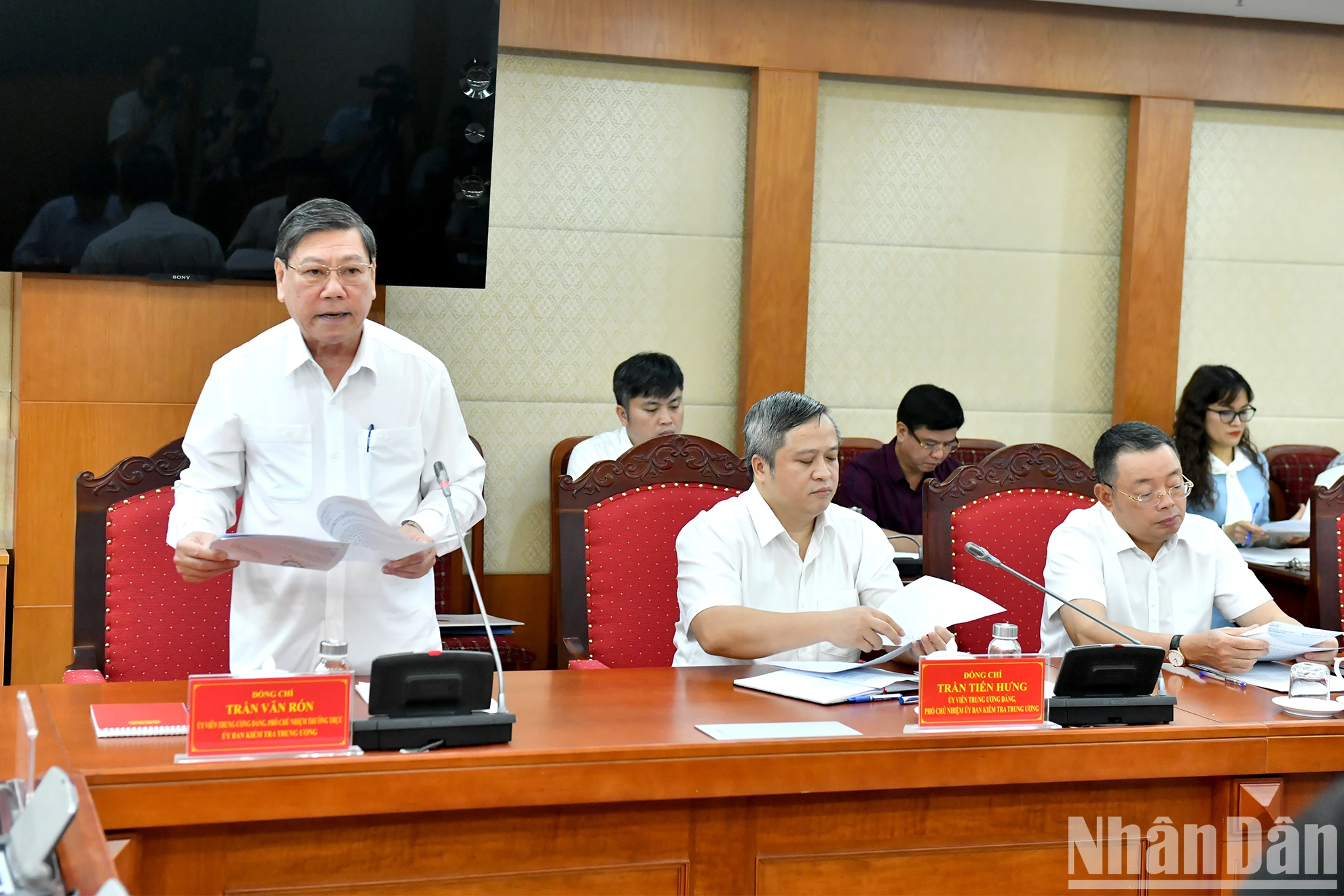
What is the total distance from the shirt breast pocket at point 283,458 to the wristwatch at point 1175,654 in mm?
1540

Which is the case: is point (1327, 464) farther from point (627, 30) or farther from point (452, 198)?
point (452, 198)

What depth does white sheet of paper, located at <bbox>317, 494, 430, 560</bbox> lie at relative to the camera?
1727mm

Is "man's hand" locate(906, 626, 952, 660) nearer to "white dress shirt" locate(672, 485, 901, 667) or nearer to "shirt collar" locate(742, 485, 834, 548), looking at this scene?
"white dress shirt" locate(672, 485, 901, 667)

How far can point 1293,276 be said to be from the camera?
4.84 metres

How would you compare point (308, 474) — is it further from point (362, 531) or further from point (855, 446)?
point (855, 446)

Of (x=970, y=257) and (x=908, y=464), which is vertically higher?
(x=970, y=257)

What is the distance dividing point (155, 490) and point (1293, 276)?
13.6 feet

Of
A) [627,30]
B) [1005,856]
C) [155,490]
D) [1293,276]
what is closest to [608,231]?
[627,30]

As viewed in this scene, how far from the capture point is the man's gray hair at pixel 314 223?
2.08 metres

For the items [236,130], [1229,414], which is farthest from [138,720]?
[1229,414]

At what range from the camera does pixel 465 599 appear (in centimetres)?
413

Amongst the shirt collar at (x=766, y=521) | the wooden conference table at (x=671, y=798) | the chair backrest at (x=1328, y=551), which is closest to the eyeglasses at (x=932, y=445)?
the chair backrest at (x=1328, y=551)

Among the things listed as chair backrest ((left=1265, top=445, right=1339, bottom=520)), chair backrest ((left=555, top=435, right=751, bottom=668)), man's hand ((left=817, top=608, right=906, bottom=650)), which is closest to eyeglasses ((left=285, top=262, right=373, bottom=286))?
chair backrest ((left=555, top=435, right=751, bottom=668))

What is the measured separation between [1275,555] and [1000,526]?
1.51m
